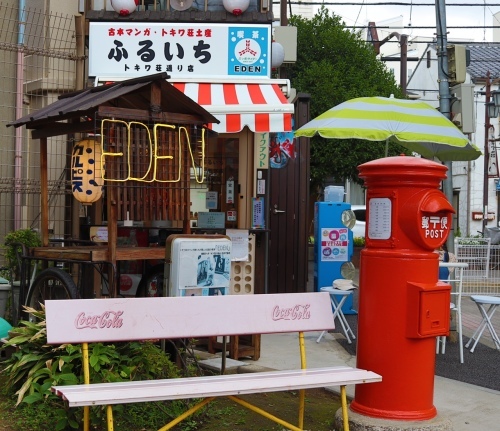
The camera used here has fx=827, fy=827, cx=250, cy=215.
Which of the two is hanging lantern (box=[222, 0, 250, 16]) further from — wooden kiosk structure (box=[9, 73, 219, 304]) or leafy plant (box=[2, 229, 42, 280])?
leafy plant (box=[2, 229, 42, 280])

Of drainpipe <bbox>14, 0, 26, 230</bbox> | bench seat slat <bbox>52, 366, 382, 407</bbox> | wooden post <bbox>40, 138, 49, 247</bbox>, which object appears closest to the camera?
bench seat slat <bbox>52, 366, 382, 407</bbox>

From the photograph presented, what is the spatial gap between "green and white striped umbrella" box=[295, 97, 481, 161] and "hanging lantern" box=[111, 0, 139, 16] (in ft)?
8.08

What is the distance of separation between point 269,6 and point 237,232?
3.15 m

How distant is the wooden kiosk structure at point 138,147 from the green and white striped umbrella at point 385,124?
91.3 inches

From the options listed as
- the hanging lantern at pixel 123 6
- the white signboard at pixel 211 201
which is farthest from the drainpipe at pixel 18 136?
the white signboard at pixel 211 201

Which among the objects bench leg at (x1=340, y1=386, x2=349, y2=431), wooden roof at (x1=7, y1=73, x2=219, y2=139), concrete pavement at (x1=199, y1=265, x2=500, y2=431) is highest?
wooden roof at (x1=7, y1=73, x2=219, y2=139)

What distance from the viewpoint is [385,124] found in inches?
337

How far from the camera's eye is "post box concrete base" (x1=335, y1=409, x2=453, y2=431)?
526 centimetres

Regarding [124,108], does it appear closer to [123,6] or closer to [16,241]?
[16,241]

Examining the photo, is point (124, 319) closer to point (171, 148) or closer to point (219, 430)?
point (219, 430)

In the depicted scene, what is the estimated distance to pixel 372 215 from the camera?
18.3ft

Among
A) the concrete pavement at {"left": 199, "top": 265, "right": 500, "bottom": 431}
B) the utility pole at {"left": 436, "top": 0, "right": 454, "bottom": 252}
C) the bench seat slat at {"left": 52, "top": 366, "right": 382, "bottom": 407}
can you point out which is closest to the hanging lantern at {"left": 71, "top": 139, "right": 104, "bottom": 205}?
the concrete pavement at {"left": 199, "top": 265, "right": 500, "bottom": 431}

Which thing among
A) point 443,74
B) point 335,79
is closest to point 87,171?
point 443,74

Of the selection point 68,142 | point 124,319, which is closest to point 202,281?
point 124,319
